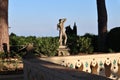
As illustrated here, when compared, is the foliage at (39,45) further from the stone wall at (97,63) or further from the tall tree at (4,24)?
the stone wall at (97,63)

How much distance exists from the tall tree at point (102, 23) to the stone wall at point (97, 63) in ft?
51.7

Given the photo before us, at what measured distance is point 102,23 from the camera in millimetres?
24484

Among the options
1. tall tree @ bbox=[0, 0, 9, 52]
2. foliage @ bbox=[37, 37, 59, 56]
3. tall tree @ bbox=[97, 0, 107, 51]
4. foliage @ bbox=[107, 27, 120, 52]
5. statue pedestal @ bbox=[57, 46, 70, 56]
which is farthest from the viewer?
tall tree @ bbox=[97, 0, 107, 51]

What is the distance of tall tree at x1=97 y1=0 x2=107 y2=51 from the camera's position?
24.1 metres

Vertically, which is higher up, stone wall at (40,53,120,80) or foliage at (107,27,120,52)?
foliage at (107,27,120,52)

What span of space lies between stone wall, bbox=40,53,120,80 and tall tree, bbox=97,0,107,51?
1577 cm

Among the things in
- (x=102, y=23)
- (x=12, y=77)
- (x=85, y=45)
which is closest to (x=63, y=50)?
(x=85, y=45)

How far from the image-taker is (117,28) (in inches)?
904

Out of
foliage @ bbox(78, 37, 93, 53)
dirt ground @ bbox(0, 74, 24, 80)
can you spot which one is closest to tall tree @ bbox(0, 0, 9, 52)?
dirt ground @ bbox(0, 74, 24, 80)

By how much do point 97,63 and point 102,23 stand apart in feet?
54.9

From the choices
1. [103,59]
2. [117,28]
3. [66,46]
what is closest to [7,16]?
[66,46]

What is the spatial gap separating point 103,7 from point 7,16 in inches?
314

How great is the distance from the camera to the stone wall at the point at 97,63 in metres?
7.62

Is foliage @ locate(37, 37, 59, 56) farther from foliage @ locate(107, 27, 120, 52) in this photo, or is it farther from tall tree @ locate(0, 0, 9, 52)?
foliage @ locate(107, 27, 120, 52)
